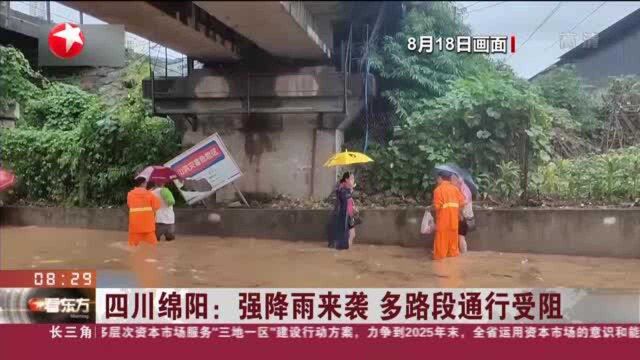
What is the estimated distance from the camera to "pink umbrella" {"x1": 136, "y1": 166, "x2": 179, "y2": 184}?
4.38 metres

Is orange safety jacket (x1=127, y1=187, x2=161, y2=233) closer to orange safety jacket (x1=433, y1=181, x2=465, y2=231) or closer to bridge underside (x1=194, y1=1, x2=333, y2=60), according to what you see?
bridge underside (x1=194, y1=1, x2=333, y2=60)

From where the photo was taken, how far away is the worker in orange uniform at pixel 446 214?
16.3 feet

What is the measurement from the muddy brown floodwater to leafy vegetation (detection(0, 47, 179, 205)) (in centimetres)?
36

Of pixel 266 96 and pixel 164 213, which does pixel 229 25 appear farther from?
pixel 164 213

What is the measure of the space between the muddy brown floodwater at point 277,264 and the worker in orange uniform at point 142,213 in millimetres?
94

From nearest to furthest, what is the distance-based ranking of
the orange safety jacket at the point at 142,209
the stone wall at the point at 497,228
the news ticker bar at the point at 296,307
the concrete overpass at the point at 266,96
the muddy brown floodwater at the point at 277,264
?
the news ticker bar at the point at 296,307 → the muddy brown floodwater at the point at 277,264 → the orange safety jacket at the point at 142,209 → the concrete overpass at the point at 266,96 → the stone wall at the point at 497,228

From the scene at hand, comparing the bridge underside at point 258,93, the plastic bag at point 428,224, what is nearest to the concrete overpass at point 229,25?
the bridge underside at point 258,93

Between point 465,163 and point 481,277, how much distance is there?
1.57 metres

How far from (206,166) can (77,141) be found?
38.5 inches
